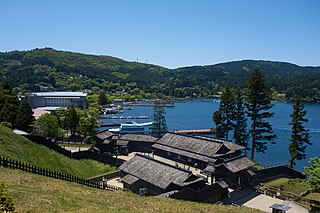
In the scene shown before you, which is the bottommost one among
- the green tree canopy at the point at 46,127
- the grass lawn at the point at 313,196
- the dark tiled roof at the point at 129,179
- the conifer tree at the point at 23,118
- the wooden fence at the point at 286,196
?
the grass lawn at the point at 313,196

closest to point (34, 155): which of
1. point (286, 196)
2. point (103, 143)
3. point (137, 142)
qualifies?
point (103, 143)

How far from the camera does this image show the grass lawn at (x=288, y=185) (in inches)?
1151

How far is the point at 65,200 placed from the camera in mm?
13891

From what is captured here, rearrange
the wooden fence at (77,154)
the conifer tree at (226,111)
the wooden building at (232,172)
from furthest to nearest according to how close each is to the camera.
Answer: the conifer tree at (226,111) < the wooden fence at (77,154) < the wooden building at (232,172)

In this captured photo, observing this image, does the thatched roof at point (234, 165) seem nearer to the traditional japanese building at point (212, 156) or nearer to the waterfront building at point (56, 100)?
the traditional japanese building at point (212, 156)

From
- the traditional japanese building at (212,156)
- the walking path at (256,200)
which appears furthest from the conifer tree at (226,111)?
the walking path at (256,200)

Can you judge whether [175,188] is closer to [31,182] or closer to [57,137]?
[31,182]

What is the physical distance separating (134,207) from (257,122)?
1086 inches

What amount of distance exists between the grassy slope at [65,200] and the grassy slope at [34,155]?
5.77 metres

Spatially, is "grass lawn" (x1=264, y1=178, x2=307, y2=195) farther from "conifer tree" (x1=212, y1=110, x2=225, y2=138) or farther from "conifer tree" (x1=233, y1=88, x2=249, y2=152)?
"conifer tree" (x1=212, y1=110, x2=225, y2=138)

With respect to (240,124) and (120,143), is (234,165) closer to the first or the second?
(240,124)

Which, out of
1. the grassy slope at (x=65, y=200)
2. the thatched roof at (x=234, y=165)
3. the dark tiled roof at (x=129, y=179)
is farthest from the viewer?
the thatched roof at (x=234, y=165)

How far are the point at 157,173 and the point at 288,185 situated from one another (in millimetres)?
14462

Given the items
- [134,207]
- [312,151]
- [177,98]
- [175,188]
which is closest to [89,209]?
[134,207]
